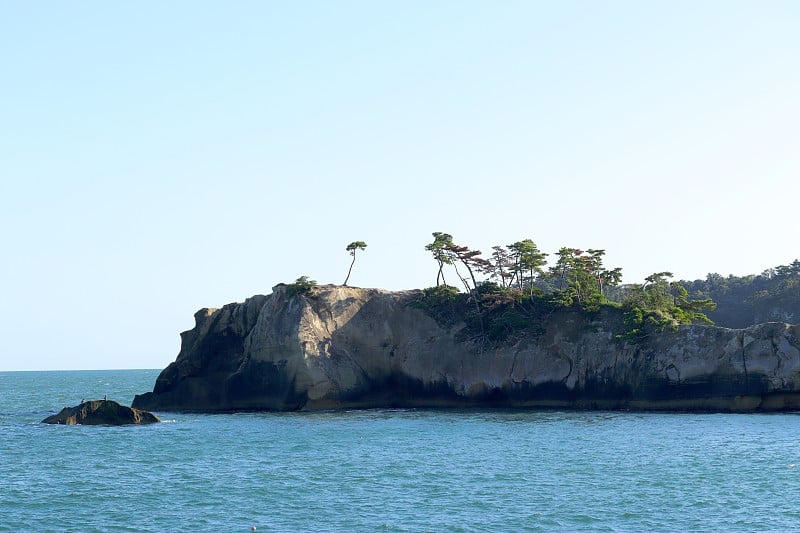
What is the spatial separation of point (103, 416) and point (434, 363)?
26.3 metres

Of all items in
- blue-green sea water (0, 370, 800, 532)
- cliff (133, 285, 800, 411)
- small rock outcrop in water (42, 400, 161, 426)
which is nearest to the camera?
blue-green sea water (0, 370, 800, 532)

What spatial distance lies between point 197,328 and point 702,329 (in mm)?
42797

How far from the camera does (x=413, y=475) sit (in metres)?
39.3

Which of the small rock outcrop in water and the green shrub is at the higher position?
the green shrub

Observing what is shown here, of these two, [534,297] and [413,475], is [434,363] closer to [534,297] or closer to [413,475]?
[534,297]

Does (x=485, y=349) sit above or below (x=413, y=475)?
above

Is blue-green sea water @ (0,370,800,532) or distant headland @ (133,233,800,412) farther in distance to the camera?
distant headland @ (133,233,800,412)

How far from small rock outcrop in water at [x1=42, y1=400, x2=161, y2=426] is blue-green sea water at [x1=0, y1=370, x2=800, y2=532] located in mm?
1570

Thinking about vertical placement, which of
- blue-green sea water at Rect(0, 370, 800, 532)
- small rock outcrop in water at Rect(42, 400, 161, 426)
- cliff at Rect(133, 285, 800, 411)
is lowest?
blue-green sea water at Rect(0, 370, 800, 532)

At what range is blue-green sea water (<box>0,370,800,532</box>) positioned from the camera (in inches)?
1209

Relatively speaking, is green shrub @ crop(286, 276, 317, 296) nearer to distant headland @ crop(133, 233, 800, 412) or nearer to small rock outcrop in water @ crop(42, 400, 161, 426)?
distant headland @ crop(133, 233, 800, 412)

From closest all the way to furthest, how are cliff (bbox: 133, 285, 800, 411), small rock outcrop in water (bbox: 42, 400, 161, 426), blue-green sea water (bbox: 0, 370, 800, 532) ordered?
blue-green sea water (bbox: 0, 370, 800, 532) → cliff (bbox: 133, 285, 800, 411) → small rock outcrop in water (bbox: 42, 400, 161, 426)

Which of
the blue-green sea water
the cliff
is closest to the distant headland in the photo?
the cliff

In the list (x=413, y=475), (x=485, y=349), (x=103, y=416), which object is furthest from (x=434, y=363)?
(x=413, y=475)
